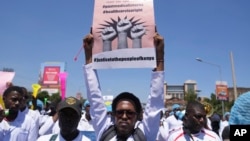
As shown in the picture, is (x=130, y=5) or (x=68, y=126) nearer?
(x=68, y=126)

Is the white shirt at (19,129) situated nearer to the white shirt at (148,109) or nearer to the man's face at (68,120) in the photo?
the man's face at (68,120)

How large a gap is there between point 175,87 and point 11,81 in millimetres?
144839

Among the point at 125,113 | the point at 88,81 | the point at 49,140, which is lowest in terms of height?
the point at 49,140

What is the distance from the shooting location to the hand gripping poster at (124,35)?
124 inches

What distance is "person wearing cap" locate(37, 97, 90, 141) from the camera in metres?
2.91

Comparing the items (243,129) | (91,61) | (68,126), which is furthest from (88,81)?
(243,129)

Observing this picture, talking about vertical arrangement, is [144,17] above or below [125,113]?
above

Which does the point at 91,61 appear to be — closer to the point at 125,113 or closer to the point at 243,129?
the point at 125,113

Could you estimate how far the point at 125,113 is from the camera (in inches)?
108

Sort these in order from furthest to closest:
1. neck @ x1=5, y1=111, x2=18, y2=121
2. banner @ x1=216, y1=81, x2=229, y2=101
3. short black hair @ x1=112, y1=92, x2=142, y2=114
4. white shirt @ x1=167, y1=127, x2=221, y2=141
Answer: banner @ x1=216, y1=81, x2=229, y2=101 < neck @ x1=5, y1=111, x2=18, y2=121 < white shirt @ x1=167, y1=127, x2=221, y2=141 < short black hair @ x1=112, y1=92, x2=142, y2=114

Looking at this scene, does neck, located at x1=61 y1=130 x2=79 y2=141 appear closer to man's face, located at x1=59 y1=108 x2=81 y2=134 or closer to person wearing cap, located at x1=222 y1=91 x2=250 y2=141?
man's face, located at x1=59 y1=108 x2=81 y2=134

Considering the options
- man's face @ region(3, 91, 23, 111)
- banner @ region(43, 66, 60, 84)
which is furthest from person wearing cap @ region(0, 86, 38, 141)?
banner @ region(43, 66, 60, 84)

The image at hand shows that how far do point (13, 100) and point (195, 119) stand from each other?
7.42ft

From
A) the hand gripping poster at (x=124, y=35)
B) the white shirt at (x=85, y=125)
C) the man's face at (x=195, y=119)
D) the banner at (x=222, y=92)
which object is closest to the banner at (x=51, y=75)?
the banner at (x=222, y=92)
